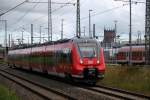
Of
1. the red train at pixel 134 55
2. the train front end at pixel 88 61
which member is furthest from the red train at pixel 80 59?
the red train at pixel 134 55

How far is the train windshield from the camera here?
28.5m

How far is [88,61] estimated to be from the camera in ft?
92.8

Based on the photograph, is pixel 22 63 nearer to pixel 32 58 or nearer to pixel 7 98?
pixel 32 58

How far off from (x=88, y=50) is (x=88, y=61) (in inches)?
33.3

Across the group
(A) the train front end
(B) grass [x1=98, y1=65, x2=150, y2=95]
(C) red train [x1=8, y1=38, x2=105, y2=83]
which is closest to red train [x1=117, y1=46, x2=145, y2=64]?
(B) grass [x1=98, y1=65, x2=150, y2=95]

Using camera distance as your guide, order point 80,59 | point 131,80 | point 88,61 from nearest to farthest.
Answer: point 80,59 → point 88,61 → point 131,80

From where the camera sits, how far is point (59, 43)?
3344 cm

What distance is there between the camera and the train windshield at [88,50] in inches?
1123

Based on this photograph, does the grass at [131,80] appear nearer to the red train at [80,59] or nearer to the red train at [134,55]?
the red train at [80,59]

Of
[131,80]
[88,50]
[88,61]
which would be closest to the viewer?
[88,61]

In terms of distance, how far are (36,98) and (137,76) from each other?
1073 cm

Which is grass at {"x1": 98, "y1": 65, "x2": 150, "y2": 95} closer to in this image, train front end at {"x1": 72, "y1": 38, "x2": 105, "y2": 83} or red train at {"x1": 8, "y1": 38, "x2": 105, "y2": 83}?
train front end at {"x1": 72, "y1": 38, "x2": 105, "y2": 83}

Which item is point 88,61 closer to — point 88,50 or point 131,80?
point 88,50

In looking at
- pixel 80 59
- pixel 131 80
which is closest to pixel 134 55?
pixel 131 80
